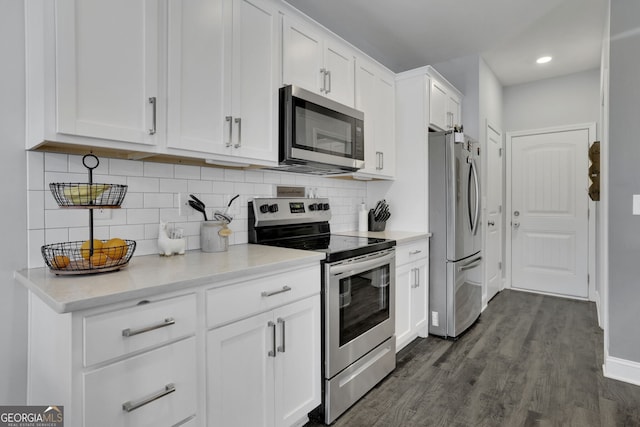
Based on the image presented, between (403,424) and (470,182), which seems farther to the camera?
(470,182)

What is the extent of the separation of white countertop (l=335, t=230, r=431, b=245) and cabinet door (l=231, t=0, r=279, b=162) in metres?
1.16

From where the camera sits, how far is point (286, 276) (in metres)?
1.62

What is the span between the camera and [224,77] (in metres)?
1.71

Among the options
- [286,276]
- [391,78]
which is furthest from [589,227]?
[286,276]

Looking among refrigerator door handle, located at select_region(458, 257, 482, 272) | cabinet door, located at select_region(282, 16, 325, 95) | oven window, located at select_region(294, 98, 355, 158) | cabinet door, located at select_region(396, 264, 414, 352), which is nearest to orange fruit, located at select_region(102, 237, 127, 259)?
oven window, located at select_region(294, 98, 355, 158)

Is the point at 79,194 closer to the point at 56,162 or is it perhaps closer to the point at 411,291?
the point at 56,162

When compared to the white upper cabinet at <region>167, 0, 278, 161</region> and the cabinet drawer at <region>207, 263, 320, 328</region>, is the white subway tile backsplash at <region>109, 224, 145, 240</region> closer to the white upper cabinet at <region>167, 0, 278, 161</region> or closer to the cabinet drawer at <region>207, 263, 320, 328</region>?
the white upper cabinet at <region>167, 0, 278, 161</region>

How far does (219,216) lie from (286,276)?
2.03 ft

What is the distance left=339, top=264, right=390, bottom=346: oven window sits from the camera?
6.39 feet

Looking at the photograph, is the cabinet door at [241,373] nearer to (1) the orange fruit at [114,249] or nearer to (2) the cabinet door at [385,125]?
(1) the orange fruit at [114,249]

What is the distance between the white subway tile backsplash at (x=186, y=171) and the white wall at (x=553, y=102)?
4.41 metres

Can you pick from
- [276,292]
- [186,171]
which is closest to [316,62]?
[186,171]

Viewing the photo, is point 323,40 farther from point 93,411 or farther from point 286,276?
point 93,411

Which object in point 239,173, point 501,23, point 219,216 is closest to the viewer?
point 219,216
